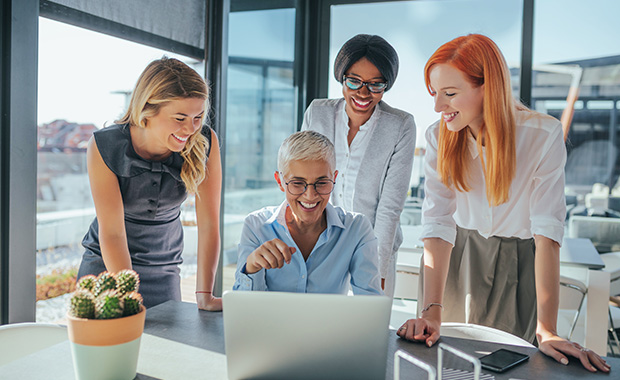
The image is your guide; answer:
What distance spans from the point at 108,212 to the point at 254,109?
6.79 feet

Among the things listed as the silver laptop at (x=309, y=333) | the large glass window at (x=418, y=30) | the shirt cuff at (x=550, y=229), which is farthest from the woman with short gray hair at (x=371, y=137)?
the large glass window at (x=418, y=30)

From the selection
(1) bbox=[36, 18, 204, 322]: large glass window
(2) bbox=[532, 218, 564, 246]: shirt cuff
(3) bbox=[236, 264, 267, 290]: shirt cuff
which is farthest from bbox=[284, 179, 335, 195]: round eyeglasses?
(1) bbox=[36, 18, 204, 322]: large glass window

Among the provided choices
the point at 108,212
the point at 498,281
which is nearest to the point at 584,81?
the point at 498,281

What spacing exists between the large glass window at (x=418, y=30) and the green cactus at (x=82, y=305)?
128 inches

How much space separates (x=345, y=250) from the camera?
166cm

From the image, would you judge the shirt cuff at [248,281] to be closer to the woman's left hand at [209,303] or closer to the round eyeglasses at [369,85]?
the woman's left hand at [209,303]

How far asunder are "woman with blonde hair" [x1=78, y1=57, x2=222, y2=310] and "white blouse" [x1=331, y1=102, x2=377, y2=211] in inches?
25.0

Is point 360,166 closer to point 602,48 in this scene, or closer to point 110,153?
point 110,153

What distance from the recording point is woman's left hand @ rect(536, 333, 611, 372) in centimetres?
115

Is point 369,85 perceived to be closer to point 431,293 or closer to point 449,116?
point 449,116

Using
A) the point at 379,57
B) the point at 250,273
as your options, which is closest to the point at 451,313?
the point at 250,273

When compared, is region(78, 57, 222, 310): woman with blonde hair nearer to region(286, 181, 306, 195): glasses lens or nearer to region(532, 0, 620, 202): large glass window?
region(286, 181, 306, 195): glasses lens

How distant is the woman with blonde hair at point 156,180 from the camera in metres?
1.60

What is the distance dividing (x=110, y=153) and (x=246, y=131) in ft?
6.17
